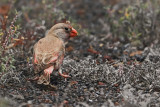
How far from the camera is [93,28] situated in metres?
8.12

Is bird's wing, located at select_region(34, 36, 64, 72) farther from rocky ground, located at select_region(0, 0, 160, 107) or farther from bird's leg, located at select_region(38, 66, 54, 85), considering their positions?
rocky ground, located at select_region(0, 0, 160, 107)

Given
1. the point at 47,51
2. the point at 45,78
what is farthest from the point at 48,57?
the point at 45,78

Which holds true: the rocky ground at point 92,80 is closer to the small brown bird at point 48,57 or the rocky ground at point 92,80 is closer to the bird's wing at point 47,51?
the small brown bird at point 48,57

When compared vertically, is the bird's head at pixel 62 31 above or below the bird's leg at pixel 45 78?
above

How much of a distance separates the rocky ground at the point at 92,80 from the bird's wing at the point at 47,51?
352mm

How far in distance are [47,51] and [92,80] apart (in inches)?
31.7

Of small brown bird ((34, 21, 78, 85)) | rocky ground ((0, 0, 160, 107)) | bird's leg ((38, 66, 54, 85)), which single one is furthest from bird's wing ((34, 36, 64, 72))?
rocky ground ((0, 0, 160, 107))

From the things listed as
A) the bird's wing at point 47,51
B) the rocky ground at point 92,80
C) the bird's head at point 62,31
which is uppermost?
the bird's head at point 62,31

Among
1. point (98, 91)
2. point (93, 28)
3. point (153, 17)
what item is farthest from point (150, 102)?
point (93, 28)

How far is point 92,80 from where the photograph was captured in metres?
5.13

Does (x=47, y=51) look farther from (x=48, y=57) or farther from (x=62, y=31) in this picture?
(x=62, y=31)

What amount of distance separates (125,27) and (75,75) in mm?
2484

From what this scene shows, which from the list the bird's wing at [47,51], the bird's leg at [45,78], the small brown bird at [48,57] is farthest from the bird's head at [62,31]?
the bird's leg at [45,78]

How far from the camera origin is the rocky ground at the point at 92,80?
4.35 m
